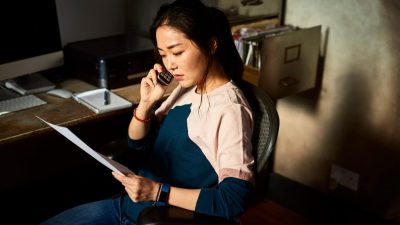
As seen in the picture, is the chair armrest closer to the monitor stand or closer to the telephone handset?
the telephone handset

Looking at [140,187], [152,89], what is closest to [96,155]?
[140,187]

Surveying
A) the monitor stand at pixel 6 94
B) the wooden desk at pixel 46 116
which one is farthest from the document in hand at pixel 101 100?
the monitor stand at pixel 6 94

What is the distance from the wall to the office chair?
39.1 inches

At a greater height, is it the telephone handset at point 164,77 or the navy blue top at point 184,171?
the telephone handset at point 164,77

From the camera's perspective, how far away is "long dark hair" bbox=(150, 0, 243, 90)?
3.94 ft

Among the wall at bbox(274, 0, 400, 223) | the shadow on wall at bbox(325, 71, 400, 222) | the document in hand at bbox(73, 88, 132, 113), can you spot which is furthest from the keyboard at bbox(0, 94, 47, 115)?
the shadow on wall at bbox(325, 71, 400, 222)

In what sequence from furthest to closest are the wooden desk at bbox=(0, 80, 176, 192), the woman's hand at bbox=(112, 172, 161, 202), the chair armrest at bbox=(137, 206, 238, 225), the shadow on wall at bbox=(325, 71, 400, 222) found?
the shadow on wall at bbox=(325, 71, 400, 222) < the wooden desk at bbox=(0, 80, 176, 192) < the woman's hand at bbox=(112, 172, 161, 202) < the chair armrest at bbox=(137, 206, 238, 225)

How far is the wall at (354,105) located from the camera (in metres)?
2.06

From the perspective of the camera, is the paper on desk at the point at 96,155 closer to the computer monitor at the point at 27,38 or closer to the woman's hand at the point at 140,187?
the woman's hand at the point at 140,187

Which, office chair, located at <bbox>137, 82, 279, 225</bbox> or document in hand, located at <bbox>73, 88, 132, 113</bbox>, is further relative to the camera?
document in hand, located at <bbox>73, 88, 132, 113</bbox>

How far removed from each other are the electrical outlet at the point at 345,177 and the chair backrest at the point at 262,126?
1215 millimetres

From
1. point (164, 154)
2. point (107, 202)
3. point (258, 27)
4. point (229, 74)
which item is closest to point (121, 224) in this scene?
point (107, 202)

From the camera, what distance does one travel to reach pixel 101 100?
1.71 meters

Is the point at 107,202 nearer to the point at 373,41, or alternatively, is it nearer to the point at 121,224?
the point at 121,224
